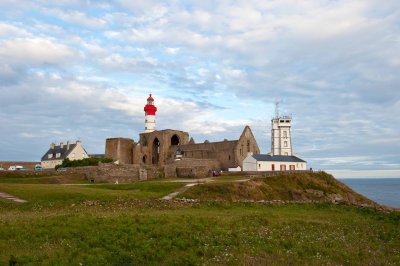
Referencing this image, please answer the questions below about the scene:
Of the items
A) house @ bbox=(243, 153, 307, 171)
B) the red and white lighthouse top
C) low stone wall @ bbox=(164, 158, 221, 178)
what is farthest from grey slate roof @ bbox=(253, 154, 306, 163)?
the red and white lighthouse top

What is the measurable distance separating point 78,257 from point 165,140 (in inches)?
2423

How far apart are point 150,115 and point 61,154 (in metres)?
23.3

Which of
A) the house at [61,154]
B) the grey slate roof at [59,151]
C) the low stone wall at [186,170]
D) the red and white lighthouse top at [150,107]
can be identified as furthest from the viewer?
the grey slate roof at [59,151]

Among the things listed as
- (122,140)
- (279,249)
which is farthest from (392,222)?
(122,140)

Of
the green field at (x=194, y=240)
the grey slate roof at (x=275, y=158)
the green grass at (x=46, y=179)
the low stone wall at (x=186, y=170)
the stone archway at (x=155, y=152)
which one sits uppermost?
the stone archway at (x=155, y=152)

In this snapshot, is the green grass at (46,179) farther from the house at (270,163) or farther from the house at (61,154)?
the house at (61,154)

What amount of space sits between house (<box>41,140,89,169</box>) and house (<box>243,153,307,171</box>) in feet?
131

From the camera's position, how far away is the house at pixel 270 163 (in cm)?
5959

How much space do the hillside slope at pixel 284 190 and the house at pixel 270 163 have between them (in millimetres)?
8883

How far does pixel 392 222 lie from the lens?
22422 millimetres

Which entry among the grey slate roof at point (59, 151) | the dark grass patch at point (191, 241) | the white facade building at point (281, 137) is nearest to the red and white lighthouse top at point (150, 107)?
the grey slate roof at point (59, 151)

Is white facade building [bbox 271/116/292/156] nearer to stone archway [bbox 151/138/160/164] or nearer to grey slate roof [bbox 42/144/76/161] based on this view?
stone archway [bbox 151/138/160/164]

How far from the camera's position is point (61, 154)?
294 ft

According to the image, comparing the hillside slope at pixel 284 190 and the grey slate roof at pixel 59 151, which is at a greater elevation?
the grey slate roof at pixel 59 151
